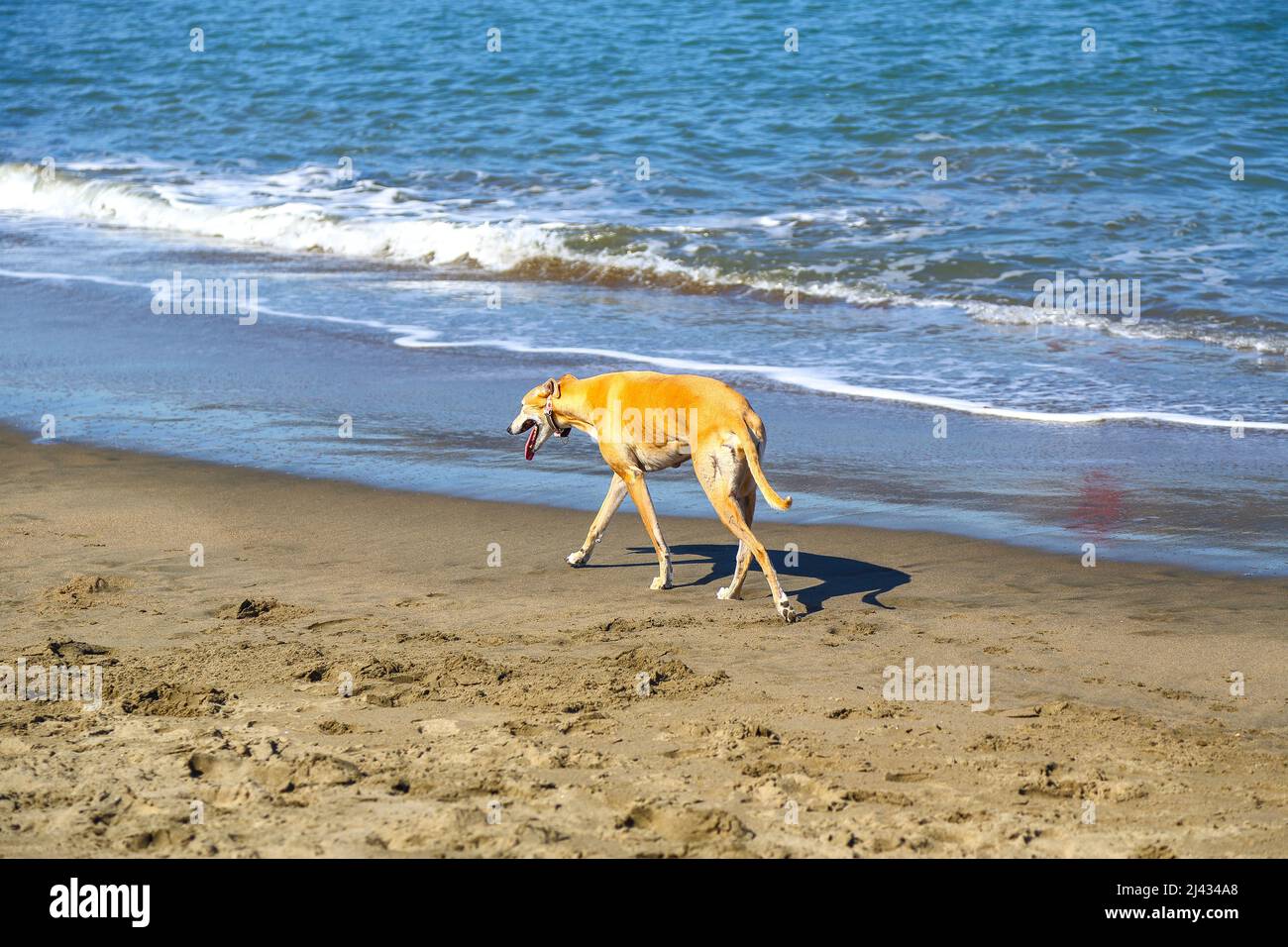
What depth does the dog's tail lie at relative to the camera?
7.90 metres

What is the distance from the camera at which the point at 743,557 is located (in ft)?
27.4

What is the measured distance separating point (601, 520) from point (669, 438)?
0.80 meters

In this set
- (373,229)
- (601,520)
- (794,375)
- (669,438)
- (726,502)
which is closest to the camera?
(726,502)

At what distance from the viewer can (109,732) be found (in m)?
6.39

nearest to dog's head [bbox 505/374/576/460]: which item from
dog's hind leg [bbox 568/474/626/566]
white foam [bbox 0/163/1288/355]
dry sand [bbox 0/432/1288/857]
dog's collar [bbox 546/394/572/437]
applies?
dog's collar [bbox 546/394/572/437]

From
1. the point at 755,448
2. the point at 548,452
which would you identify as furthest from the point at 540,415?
the point at 548,452

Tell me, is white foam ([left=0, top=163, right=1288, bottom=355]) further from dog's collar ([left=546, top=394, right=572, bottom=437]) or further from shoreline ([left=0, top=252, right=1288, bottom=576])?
dog's collar ([left=546, top=394, right=572, bottom=437])

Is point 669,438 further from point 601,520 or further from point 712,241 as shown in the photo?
point 712,241

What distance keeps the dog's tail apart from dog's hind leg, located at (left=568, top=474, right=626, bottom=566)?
1.04 m

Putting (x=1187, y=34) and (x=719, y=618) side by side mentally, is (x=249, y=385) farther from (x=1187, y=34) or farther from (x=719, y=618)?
(x=1187, y=34)

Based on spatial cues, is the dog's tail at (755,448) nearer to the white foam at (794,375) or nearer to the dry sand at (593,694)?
the dry sand at (593,694)

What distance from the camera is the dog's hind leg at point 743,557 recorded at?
8.33 m

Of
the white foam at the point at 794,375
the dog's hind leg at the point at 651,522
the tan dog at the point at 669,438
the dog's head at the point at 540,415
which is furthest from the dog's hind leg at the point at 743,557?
the white foam at the point at 794,375
